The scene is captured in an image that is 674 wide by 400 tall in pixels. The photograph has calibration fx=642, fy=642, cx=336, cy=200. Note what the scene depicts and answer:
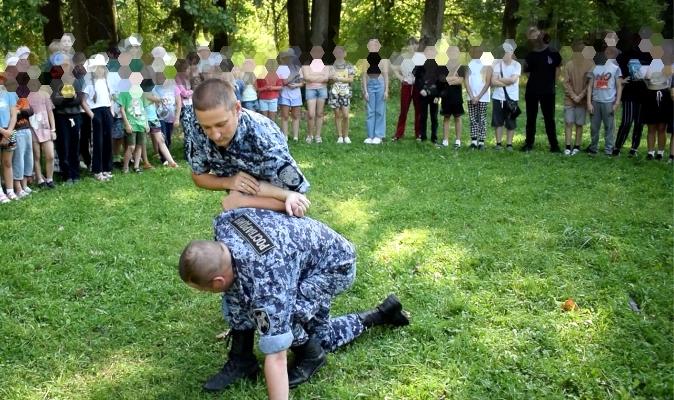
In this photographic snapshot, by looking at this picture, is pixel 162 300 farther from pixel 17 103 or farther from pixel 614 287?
pixel 17 103

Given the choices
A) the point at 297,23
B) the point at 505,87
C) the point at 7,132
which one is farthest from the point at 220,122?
the point at 297,23

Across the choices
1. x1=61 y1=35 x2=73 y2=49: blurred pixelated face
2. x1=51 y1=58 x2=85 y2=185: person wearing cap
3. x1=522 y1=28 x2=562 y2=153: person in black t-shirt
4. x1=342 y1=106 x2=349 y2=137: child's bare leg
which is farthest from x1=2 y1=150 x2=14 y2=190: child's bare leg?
x1=522 y1=28 x2=562 y2=153: person in black t-shirt

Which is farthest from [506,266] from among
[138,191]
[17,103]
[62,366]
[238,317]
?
[17,103]

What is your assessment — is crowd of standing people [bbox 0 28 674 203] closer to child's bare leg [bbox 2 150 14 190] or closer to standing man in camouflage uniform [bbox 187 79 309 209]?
child's bare leg [bbox 2 150 14 190]

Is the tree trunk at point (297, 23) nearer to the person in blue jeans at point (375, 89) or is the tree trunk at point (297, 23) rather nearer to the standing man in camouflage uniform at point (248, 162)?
the person in blue jeans at point (375, 89)

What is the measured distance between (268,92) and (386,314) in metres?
7.10

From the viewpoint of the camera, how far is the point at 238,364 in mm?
3721

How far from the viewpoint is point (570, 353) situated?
3914 millimetres

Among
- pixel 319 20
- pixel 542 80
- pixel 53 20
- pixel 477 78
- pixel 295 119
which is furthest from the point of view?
pixel 319 20

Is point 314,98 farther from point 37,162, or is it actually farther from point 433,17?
point 433,17

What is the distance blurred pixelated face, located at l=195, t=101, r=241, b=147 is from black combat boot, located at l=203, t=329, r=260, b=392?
1169 mm

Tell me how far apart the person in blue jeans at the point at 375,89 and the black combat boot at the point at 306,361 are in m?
7.48

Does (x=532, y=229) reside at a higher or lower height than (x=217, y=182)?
lower

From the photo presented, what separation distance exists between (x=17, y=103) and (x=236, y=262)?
5.75m
